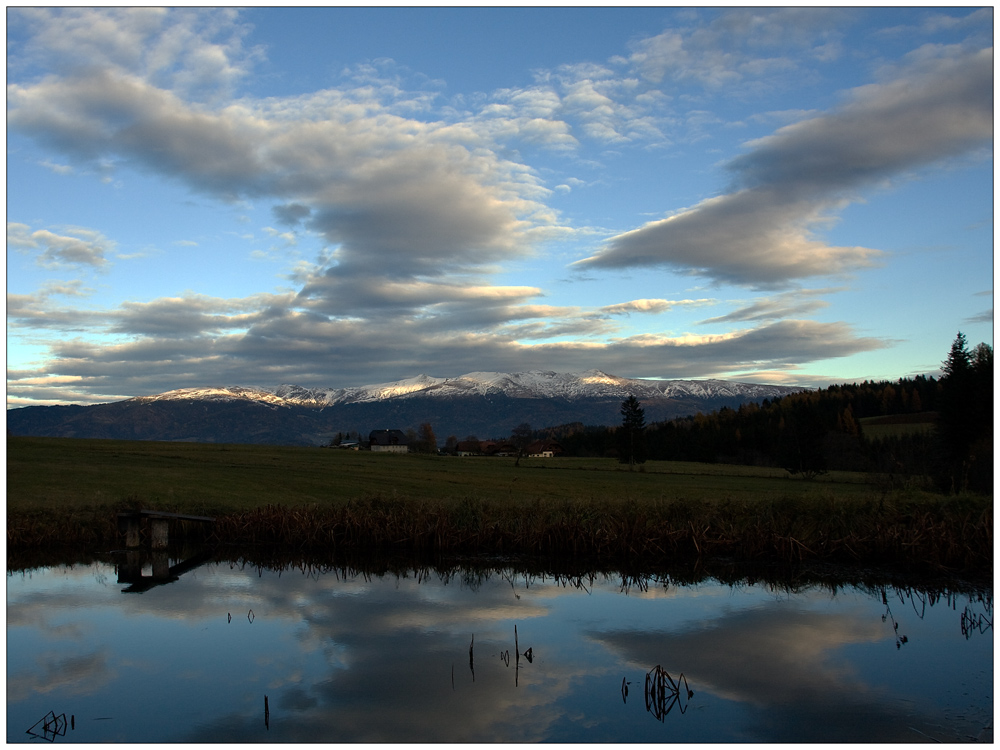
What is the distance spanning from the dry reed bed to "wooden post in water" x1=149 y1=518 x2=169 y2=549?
2089mm

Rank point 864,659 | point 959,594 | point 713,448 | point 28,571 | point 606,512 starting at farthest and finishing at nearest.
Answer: point 713,448
point 606,512
point 28,571
point 959,594
point 864,659

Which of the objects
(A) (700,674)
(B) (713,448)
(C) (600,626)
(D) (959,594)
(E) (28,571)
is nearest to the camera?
(A) (700,674)

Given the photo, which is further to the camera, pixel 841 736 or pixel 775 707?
pixel 775 707

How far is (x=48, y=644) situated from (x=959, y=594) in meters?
23.7

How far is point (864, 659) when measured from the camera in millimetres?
14227

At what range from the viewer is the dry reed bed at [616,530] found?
23906 millimetres

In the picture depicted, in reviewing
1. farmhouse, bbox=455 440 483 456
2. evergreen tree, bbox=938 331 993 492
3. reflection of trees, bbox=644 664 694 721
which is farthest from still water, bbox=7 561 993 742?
farmhouse, bbox=455 440 483 456

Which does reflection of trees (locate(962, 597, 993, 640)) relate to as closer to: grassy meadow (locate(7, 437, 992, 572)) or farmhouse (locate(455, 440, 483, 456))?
grassy meadow (locate(7, 437, 992, 572))

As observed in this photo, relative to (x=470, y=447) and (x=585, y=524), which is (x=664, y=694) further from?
(x=470, y=447)

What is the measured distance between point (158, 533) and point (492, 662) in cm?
1783

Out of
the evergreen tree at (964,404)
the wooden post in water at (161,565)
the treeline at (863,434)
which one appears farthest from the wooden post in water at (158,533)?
the evergreen tree at (964,404)

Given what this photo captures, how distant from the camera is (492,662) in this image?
13914 millimetres

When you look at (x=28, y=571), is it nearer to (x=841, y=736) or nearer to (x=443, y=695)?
(x=443, y=695)

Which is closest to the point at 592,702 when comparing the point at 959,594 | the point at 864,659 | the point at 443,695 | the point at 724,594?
the point at 443,695
